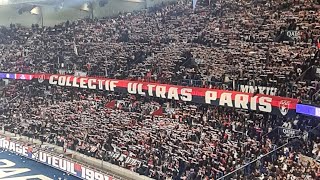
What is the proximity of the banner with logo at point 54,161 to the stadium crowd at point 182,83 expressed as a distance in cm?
106

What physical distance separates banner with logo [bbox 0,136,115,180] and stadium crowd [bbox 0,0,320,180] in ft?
3.47

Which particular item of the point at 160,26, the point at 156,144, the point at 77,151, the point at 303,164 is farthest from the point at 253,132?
the point at 160,26

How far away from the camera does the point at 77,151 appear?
20.8 m

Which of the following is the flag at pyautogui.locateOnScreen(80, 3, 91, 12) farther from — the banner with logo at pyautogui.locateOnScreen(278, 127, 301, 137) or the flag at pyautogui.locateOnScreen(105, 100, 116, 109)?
the banner with logo at pyautogui.locateOnScreen(278, 127, 301, 137)

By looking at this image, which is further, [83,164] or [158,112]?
[158,112]

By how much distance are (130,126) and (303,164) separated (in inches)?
369

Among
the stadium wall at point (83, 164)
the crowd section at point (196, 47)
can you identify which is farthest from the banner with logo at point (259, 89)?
the stadium wall at point (83, 164)

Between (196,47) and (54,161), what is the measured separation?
8.85m

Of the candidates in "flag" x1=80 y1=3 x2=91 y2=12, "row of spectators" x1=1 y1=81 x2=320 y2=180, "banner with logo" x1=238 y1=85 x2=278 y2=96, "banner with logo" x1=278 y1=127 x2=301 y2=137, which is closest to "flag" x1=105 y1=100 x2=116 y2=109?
"row of spectators" x1=1 y1=81 x2=320 y2=180

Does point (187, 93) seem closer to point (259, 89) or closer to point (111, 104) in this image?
point (259, 89)

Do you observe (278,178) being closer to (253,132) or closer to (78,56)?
(253,132)

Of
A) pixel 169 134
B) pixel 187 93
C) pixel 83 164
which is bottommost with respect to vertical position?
pixel 83 164

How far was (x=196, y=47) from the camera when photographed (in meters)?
21.6

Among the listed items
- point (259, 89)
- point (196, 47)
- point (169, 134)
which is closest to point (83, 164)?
point (169, 134)
